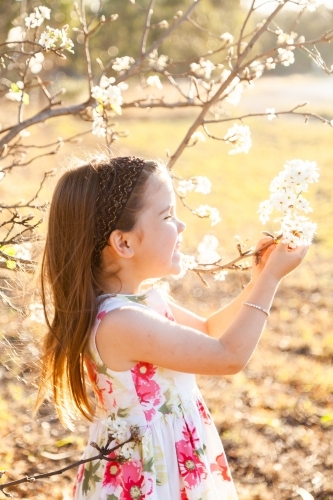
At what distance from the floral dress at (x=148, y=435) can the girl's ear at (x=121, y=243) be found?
0.35 feet

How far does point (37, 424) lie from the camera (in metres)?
3.06

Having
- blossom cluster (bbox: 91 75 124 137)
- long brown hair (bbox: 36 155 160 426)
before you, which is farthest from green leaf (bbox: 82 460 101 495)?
blossom cluster (bbox: 91 75 124 137)

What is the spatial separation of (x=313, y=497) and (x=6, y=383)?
5.73ft

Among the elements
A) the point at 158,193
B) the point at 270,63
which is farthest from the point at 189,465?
the point at 270,63

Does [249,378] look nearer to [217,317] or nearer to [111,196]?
[217,317]

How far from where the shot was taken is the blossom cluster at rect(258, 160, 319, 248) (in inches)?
56.8

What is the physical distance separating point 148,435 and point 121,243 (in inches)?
18.4

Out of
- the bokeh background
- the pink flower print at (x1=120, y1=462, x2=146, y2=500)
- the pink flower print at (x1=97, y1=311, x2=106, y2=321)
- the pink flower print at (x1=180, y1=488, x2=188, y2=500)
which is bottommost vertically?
the bokeh background

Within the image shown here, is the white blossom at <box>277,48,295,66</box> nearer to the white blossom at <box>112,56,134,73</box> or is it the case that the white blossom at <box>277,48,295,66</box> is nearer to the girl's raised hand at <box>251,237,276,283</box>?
the white blossom at <box>112,56,134,73</box>

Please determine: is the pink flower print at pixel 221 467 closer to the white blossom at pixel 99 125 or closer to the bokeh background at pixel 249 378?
the bokeh background at pixel 249 378

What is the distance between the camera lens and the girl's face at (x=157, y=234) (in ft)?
5.24

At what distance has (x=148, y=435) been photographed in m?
1.57

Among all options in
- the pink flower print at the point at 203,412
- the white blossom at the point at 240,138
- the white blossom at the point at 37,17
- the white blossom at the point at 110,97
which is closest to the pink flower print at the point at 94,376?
the pink flower print at the point at 203,412

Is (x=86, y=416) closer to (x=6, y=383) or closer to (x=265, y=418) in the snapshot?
(x=265, y=418)
